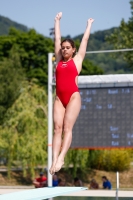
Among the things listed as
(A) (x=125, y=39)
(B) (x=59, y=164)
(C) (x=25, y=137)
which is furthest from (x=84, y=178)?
(B) (x=59, y=164)

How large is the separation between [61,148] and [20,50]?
39.4 meters

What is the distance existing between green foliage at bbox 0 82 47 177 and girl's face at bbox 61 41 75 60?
17.9 meters

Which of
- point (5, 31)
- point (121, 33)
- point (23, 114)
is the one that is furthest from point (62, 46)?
point (5, 31)

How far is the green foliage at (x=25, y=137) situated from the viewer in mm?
24094

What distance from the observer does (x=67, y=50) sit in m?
6.18

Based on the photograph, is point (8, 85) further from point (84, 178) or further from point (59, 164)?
point (59, 164)

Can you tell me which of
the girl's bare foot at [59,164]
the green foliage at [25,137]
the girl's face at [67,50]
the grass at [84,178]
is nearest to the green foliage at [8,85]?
the green foliage at [25,137]

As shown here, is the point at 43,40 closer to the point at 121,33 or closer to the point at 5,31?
the point at 121,33

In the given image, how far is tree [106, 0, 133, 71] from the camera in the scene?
98.3 ft

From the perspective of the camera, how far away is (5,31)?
14338cm

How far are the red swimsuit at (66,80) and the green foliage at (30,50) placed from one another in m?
37.5

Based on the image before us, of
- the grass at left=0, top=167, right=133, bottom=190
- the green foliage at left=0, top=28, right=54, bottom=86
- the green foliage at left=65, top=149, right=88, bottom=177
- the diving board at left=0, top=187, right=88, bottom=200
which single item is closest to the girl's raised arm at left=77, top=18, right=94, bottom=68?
the diving board at left=0, top=187, right=88, bottom=200

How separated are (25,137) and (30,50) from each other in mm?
22910

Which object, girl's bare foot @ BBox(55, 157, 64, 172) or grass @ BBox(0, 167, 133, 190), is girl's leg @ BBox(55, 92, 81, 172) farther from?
grass @ BBox(0, 167, 133, 190)
